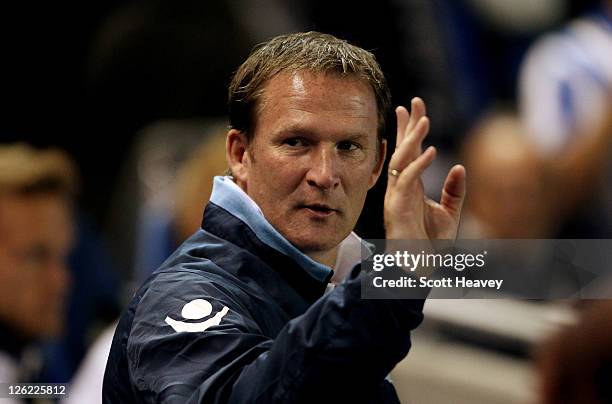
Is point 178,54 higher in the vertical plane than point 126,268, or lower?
higher

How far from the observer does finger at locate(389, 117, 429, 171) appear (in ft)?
4.96

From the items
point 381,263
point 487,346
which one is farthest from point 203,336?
point 487,346

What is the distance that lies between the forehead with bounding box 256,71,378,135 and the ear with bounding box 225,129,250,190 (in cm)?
7

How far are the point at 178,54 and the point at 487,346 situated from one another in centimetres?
169

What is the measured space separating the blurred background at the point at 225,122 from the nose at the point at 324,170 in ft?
1.77

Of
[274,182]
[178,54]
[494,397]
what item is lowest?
[494,397]

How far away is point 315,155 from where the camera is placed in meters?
1.64

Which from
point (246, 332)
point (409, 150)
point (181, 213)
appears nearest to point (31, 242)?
point (181, 213)

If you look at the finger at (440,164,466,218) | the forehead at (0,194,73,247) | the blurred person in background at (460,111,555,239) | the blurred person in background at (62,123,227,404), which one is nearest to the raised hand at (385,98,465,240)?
the finger at (440,164,466,218)

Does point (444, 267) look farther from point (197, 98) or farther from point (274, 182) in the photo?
point (197, 98)

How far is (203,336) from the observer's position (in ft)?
4.94

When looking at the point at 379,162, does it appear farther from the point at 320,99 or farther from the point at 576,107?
the point at 576,107

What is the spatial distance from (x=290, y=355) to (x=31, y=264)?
58.5 inches

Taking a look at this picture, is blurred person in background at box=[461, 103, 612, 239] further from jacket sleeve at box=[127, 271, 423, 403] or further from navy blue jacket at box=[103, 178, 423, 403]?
jacket sleeve at box=[127, 271, 423, 403]
